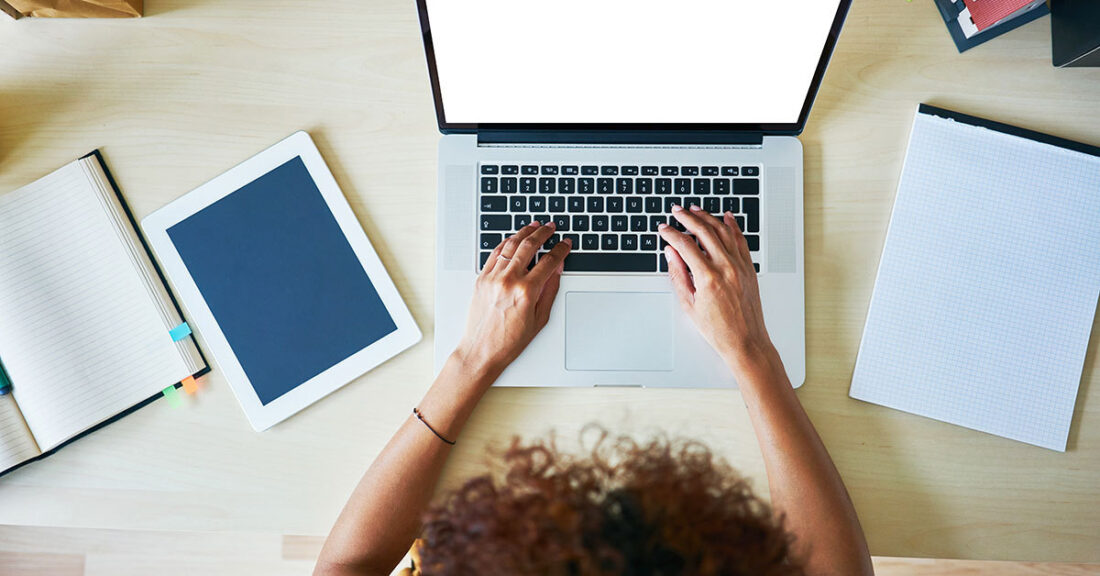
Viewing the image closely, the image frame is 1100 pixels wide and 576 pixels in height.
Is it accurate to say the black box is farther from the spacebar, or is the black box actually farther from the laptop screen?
the spacebar

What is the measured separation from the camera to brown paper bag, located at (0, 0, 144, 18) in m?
0.76

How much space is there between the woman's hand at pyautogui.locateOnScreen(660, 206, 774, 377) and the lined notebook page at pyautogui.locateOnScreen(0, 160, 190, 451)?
58 centimetres

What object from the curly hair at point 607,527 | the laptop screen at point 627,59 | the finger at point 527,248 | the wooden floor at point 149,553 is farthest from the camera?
the wooden floor at point 149,553

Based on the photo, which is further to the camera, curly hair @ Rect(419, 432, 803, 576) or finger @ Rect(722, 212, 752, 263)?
finger @ Rect(722, 212, 752, 263)

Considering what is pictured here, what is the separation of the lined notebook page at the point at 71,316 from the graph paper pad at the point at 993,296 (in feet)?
2.67

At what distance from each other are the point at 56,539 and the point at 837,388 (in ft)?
4.71

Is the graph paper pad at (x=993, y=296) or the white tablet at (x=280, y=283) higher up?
the white tablet at (x=280, y=283)

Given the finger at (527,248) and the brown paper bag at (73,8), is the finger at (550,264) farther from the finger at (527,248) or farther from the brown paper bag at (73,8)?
the brown paper bag at (73,8)

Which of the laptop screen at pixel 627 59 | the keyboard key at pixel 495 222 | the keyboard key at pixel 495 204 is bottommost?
the keyboard key at pixel 495 222

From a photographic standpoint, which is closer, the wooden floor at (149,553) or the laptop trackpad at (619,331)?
the laptop trackpad at (619,331)

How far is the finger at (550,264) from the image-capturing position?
0.72 m

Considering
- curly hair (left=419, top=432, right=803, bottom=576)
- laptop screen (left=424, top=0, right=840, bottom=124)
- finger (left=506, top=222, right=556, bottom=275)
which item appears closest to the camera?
curly hair (left=419, top=432, right=803, bottom=576)

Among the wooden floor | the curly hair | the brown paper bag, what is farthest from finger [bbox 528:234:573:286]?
the wooden floor

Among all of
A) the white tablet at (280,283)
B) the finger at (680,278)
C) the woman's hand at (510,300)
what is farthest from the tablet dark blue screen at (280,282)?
the finger at (680,278)
